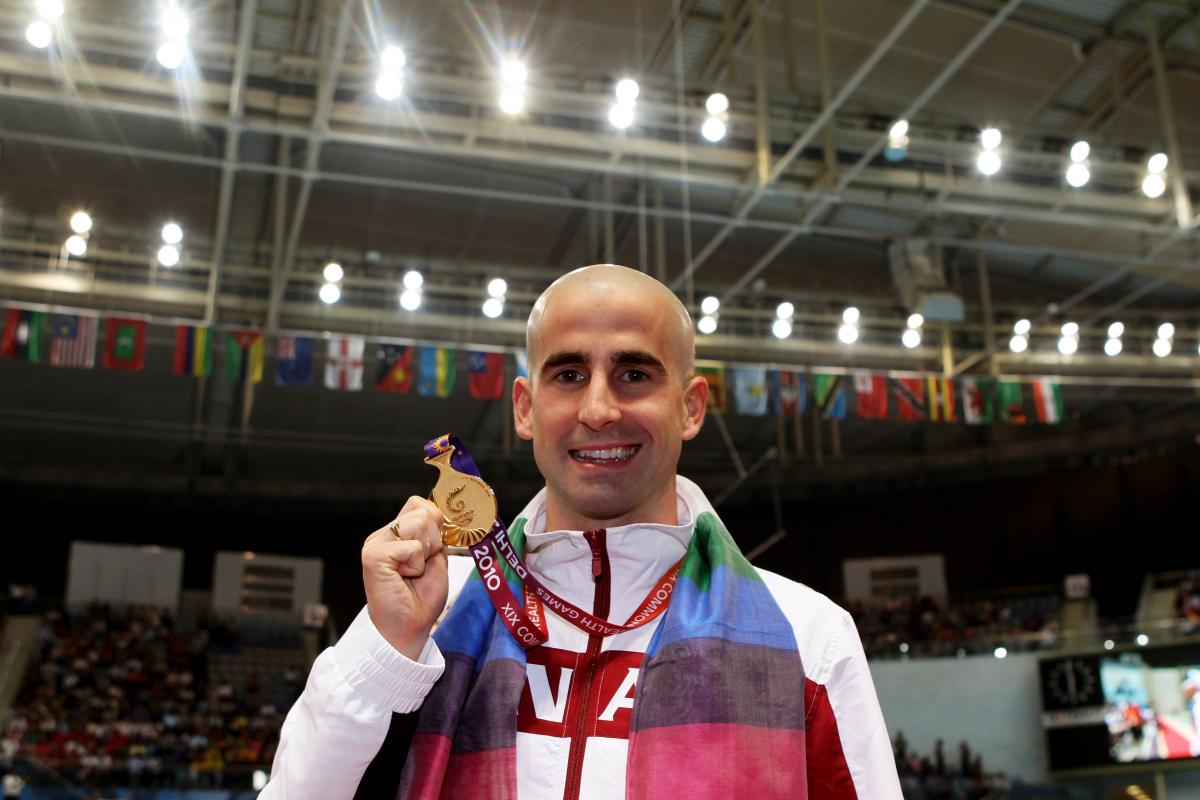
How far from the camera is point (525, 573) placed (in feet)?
4.98

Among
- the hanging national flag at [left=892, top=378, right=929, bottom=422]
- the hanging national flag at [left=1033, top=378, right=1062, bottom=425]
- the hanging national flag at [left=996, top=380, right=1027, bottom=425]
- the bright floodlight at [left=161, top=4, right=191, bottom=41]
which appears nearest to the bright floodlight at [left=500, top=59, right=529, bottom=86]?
the bright floodlight at [left=161, top=4, right=191, bottom=41]

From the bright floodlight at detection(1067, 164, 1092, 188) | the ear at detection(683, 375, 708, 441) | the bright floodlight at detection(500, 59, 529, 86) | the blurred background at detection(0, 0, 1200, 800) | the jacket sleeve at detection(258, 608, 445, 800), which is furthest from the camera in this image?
the bright floodlight at detection(1067, 164, 1092, 188)

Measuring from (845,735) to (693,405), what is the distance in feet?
1.71

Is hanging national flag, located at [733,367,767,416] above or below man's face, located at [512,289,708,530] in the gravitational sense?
above

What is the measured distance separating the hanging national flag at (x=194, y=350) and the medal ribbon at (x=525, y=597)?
12659 millimetres

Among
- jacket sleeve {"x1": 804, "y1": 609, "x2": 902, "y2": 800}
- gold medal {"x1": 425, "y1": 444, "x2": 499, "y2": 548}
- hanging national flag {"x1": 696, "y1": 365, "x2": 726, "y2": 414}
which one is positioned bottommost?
jacket sleeve {"x1": 804, "y1": 609, "x2": 902, "y2": 800}

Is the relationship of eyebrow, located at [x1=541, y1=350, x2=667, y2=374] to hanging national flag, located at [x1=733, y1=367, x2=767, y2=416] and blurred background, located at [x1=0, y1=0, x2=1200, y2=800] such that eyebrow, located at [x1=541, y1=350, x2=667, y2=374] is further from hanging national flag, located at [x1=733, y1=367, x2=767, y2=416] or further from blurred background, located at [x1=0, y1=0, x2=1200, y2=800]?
hanging national flag, located at [x1=733, y1=367, x2=767, y2=416]

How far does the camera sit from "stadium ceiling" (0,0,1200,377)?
1127 cm

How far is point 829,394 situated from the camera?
15414 mm

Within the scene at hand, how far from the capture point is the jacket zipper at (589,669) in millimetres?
1387

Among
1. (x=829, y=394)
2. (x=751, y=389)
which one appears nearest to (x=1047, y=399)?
(x=829, y=394)

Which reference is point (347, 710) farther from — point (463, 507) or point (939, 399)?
point (939, 399)

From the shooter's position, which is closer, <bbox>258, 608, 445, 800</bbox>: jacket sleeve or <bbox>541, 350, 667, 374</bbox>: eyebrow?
<bbox>258, 608, 445, 800</bbox>: jacket sleeve

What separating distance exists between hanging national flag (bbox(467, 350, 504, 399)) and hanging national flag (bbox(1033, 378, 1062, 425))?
755 centimetres
